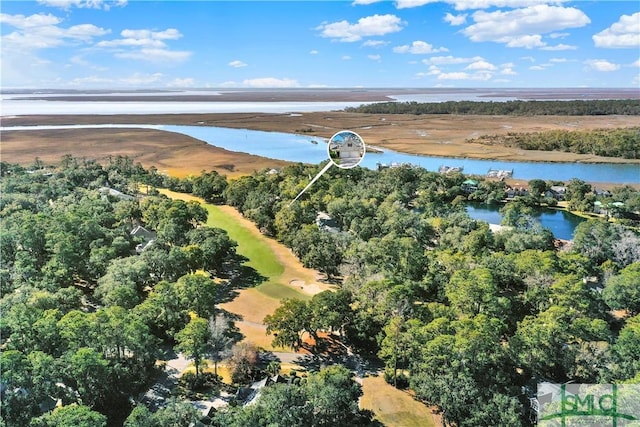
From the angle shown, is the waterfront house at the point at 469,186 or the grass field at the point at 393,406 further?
the waterfront house at the point at 469,186

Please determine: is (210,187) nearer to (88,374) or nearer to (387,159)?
(88,374)

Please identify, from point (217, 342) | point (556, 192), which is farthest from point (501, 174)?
point (217, 342)

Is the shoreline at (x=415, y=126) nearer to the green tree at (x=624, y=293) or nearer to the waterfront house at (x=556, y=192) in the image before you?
the waterfront house at (x=556, y=192)

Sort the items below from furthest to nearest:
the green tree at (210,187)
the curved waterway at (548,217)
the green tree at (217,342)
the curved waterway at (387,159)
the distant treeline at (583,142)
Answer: the distant treeline at (583,142) → the curved waterway at (387,159) → the green tree at (210,187) → the curved waterway at (548,217) → the green tree at (217,342)

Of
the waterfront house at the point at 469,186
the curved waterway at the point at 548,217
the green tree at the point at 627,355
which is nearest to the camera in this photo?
the green tree at the point at 627,355

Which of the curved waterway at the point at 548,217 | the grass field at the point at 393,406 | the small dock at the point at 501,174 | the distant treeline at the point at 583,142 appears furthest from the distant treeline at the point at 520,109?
the grass field at the point at 393,406

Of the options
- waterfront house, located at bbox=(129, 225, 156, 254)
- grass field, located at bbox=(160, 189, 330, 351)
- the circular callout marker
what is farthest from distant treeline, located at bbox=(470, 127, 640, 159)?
the circular callout marker

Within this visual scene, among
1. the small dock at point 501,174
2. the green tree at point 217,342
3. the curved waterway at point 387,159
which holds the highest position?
the curved waterway at point 387,159

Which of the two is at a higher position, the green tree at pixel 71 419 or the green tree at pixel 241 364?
the green tree at pixel 71 419
